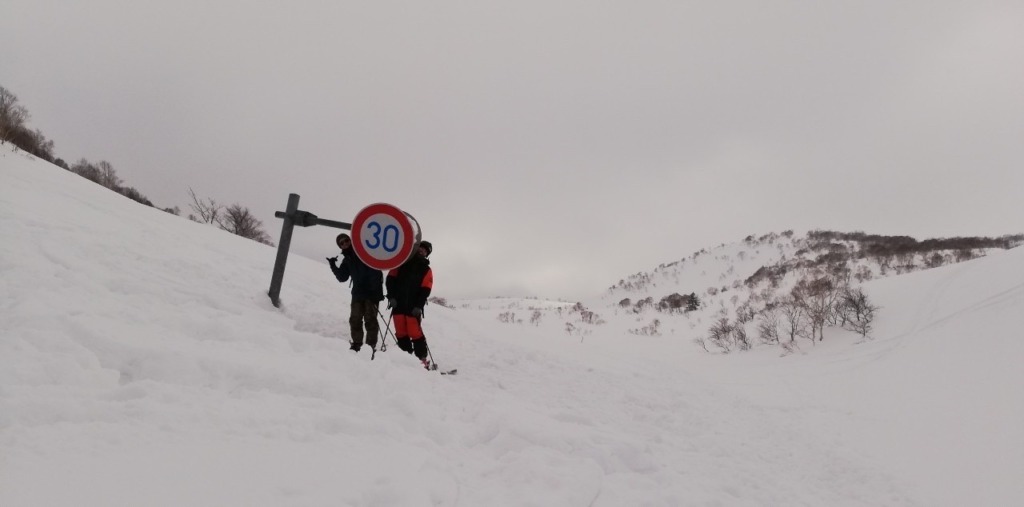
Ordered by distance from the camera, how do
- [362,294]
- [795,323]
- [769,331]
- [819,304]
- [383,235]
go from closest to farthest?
[383,235]
[362,294]
[819,304]
[795,323]
[769,331]

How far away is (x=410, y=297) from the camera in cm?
568

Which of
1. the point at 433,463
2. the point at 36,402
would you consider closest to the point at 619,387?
the point at 433,463

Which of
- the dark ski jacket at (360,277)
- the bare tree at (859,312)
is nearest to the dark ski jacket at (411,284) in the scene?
the dark ski jacket at (360,277)

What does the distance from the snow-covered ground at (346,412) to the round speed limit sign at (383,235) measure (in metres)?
0.95

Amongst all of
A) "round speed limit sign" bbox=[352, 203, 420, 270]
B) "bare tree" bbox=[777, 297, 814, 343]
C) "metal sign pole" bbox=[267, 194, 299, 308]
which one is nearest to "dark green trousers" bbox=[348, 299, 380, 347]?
"metal sign pole" bbox=[267, 194, 299, 308]

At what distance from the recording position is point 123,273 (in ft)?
14.5

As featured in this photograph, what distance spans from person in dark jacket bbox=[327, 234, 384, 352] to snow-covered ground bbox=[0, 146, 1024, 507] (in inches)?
17.5

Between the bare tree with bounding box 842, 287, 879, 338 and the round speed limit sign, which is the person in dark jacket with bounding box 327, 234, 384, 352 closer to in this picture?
the round speed limit sign

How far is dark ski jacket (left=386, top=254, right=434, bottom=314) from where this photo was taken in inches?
222

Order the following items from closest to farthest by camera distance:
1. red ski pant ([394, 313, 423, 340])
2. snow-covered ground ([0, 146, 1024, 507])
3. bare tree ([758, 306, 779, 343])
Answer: snow-covered ground ([0, 146, 1024, 507]), red ski pant ([394, 313, 423, 340]), bare tree ([758, 306, 779, 343])

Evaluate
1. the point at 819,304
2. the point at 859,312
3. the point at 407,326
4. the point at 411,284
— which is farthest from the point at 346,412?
the point at 819,304

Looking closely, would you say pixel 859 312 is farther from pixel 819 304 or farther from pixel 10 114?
pixel 10 114

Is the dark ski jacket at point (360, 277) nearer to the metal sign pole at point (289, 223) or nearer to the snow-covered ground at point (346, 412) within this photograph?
the metal sign pole at point (289, 223)

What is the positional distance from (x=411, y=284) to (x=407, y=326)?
1.82 feet
